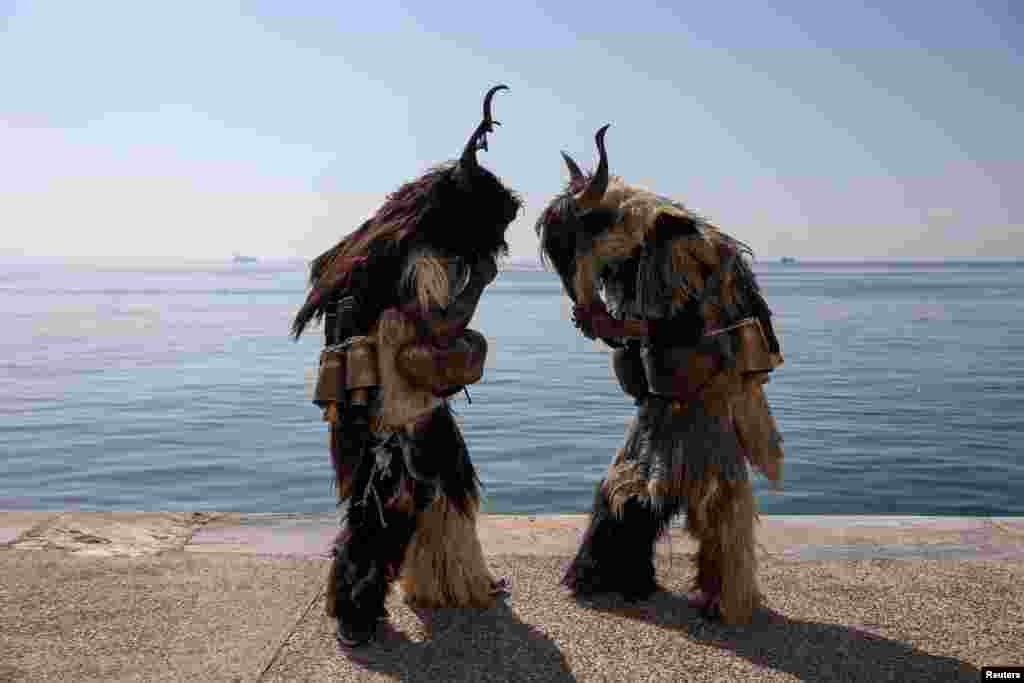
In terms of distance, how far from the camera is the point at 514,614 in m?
4.32

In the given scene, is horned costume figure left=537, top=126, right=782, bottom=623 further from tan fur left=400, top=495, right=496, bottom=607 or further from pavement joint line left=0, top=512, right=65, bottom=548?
pavement joint line left=0, top=512, right=65, bottom=548

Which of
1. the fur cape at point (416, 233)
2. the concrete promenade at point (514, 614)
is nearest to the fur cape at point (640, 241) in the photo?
the fur cape at point (416, 233)

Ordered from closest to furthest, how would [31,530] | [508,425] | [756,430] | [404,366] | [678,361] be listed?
[404,366], [678,361], [756,430], [31,530], [508,425]

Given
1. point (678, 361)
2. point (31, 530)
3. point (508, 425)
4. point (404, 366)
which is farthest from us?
point (508, 425)

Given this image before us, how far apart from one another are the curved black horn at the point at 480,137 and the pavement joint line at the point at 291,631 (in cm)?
206

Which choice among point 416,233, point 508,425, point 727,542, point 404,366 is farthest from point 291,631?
point 508,425

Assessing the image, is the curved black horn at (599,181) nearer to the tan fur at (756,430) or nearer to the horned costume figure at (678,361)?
the horned costume figure at (678,361)

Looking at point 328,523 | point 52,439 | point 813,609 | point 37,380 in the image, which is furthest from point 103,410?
point 813,609

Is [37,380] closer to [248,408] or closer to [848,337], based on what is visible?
[248,408]

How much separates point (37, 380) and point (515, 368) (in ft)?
29.7

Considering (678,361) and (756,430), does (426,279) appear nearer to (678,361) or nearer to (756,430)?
(678,361)

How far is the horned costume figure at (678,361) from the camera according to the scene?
418 cm

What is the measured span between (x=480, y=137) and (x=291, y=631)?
7.30 ft

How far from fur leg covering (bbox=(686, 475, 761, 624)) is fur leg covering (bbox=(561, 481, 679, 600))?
0.19 m
